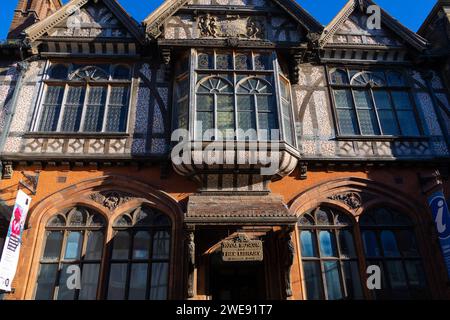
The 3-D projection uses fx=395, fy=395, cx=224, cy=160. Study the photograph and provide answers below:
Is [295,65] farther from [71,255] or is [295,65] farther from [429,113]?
[71,255]

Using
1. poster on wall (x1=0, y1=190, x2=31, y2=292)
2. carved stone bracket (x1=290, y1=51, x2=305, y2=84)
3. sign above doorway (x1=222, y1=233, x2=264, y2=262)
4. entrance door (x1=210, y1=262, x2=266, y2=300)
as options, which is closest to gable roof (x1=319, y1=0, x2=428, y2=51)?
carved stone bracket (x1=290, y1=51, x2=305, y2=84)

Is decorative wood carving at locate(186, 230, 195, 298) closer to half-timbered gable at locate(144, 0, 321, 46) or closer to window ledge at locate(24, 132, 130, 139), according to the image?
window ledge at locate(24, 132, 130, 139)

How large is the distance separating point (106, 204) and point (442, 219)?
28.8ft

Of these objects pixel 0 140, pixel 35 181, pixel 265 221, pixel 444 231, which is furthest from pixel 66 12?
pixel 444 231

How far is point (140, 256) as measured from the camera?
1012 cm

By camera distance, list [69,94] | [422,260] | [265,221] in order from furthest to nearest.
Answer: [69,94]
[422,260]
[265,221]

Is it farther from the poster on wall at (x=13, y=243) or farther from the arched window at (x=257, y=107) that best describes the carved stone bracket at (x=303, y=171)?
the poster on wall at (x=13, y=243)

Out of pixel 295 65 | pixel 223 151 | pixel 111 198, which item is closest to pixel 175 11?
pixel 295 65

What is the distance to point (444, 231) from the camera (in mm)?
10016

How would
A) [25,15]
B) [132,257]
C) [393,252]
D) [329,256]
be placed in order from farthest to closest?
1. [25,15]
2. [393,252]
3. [329,256]
4. [132,257]

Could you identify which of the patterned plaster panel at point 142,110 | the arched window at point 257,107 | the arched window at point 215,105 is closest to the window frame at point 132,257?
the patterned plaster panel at point 142,110

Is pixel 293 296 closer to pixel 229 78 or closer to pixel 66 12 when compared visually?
pixel 229 78

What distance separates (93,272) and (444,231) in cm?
891

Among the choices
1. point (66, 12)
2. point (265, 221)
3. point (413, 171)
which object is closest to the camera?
point (265, 221)
